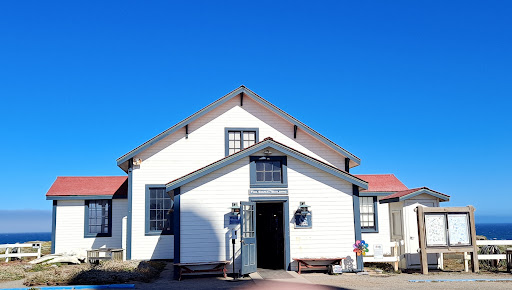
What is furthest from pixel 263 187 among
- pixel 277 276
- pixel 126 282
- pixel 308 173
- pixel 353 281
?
pixel 126 282

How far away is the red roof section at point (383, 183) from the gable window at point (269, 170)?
21.5 feet

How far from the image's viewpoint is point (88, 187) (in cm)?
2114

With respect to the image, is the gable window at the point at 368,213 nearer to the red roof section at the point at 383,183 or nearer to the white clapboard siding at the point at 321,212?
the red roof section at the point at 383,183

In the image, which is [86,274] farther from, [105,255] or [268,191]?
[268,191]

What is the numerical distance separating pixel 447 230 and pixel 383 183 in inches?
248

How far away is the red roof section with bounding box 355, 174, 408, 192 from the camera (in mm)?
21413

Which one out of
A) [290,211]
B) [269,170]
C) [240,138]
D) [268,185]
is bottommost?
[290,211]

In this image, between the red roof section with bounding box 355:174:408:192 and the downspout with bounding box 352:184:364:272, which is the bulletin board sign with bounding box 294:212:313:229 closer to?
Answer: the downspout with bounding box 352:184:364:272

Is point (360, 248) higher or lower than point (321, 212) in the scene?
lower

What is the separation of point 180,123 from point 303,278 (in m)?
7.87

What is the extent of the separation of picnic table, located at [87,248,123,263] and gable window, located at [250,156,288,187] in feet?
21.0

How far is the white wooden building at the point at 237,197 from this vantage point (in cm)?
1512

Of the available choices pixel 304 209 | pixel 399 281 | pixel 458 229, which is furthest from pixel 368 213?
pixel 399 281

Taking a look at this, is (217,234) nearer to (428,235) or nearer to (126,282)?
(126,282)
